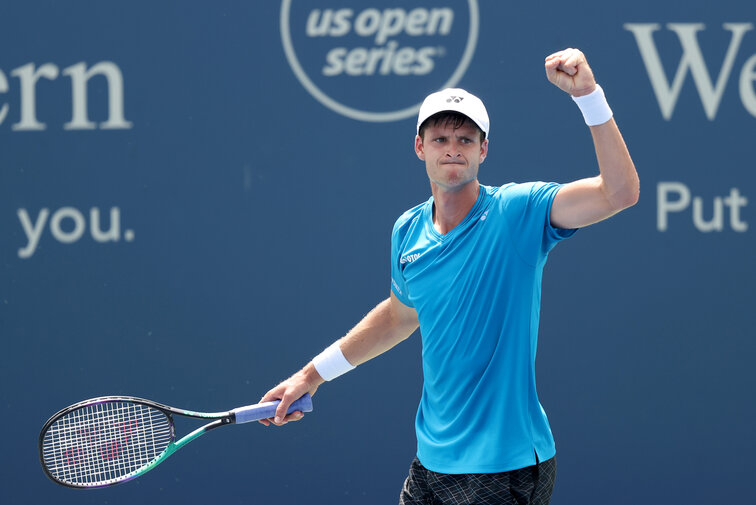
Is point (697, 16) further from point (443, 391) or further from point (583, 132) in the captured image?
point (443, 391)

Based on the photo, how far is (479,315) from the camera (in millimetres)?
2545

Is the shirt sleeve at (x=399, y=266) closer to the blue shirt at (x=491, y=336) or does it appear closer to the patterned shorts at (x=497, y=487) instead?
the blue shirt at (x=491, y=336)

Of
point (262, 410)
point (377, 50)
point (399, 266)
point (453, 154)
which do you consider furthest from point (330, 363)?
point (377, 50)

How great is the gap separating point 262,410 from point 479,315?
736 mm

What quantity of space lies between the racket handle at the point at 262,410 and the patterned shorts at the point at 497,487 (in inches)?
19.1

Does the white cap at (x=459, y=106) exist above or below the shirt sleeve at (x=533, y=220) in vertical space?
above

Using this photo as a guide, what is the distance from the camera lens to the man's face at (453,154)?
2598 millimetres

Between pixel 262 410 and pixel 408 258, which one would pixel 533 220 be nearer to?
pixel 408 258

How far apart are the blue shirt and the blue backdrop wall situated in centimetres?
172

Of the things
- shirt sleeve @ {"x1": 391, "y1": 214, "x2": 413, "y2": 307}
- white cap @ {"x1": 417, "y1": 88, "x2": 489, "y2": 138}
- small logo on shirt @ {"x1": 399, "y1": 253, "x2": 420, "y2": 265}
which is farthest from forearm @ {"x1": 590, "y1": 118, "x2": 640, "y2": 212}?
shirt sleeve @ {"x1": 391, "y1": 214, "x2": 413, "y2": 307}

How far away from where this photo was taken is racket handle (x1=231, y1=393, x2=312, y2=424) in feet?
9.31

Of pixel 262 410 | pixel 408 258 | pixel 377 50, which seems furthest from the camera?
pixel 377 50

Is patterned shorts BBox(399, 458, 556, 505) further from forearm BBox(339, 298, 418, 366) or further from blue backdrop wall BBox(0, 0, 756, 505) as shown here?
blue backdrop wall BBox(0, 0, 756, 505)

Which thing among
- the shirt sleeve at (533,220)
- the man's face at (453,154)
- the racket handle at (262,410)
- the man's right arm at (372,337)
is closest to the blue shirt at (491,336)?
the shirt sleeve at (533,220)
